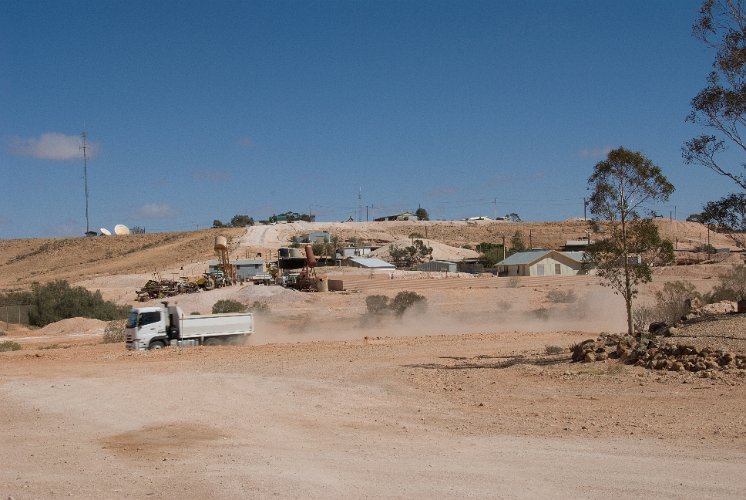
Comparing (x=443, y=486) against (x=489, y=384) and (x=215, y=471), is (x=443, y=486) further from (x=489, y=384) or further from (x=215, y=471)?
(x=489, y=384)

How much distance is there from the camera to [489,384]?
20.6 meters

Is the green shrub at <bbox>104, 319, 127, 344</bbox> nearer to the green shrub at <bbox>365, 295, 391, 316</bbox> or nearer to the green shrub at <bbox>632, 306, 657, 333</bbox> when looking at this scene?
the green shrub at <bbox>365, 295, 391, 316</bbox>

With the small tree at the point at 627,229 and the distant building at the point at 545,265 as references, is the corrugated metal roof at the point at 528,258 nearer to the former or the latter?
the distant building at the point at 545,265

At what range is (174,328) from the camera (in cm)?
3356

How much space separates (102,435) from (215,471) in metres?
4.46

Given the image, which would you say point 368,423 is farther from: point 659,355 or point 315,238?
point 315,238

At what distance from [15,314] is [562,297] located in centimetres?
3943

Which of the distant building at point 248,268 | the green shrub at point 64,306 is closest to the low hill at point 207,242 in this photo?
the distant building at point 248,268

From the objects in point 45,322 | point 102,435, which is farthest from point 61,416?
point 45,322

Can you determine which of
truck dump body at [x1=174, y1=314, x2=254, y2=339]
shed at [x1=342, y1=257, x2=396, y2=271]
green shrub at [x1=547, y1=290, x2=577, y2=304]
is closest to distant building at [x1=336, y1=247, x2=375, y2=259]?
shed at [x1=342, y1=257, x2=396, y2=271]

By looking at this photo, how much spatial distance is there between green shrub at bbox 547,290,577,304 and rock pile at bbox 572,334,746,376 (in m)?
32.0

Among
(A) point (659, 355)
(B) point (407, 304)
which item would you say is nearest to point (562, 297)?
(B) point (407, 304)

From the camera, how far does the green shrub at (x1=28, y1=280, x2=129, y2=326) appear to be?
184 ft

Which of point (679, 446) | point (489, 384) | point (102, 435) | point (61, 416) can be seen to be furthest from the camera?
point (489, 384)
